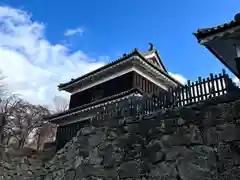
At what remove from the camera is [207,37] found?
6.24m

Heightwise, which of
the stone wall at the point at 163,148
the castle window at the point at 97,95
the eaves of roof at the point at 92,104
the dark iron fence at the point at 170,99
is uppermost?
the castle window at the point at 97,95

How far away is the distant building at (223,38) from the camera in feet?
19.5

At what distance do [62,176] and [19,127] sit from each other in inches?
723

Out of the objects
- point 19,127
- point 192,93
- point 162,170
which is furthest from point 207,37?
point 19,127

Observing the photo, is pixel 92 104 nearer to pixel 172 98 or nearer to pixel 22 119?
pixel 172 98

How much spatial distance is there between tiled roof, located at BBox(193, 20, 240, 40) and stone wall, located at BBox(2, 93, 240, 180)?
178 cm

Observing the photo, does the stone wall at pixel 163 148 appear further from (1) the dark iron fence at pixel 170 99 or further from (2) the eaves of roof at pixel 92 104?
(2) the eaves of roof at pixel 92 104

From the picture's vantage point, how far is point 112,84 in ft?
49.2

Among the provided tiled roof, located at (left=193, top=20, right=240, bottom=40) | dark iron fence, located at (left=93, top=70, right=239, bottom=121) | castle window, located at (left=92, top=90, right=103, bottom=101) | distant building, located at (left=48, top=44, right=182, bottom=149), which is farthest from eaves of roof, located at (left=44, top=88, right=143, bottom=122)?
tiled roof, located at (left=193, top=20, right=240, bottom=40)

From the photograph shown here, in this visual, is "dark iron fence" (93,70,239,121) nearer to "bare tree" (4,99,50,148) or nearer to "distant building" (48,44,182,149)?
"distant building" (48,44,182,149)

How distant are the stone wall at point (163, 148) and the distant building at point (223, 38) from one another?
5.39ft

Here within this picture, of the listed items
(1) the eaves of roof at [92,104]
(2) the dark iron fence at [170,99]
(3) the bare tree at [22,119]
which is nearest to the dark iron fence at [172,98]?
(2) the dark iron fence at [170,99]

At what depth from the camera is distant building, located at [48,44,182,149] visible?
13.8 meters

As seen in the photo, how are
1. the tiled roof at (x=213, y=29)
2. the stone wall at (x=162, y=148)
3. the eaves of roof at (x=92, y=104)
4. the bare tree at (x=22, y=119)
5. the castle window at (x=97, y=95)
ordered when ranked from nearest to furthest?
1. the stone wall at (x=162, y=148)
2. the tiled roof at (x=213, y=29)
3. the eaves of roof at (x=92, y=104)
4. the castle window at (x=97, y=95)
5. the bare tree at (x=22, y=119)
